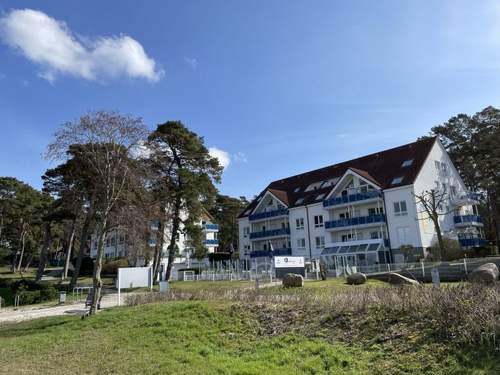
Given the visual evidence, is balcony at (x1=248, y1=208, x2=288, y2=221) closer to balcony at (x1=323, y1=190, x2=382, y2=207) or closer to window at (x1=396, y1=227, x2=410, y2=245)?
balcony at (x1=323, y1=190, x2=382, y2=207)

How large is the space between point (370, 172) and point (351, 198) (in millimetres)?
4883

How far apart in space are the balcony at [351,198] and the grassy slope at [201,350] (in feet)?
107

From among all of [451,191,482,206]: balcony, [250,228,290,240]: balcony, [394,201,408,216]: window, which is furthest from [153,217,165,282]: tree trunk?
[451,191,482,206]: balcony

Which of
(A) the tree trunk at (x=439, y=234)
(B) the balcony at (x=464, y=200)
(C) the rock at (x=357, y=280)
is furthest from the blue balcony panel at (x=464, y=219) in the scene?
(C) the rock at (x=357, y=280)

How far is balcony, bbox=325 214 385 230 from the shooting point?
136 feet

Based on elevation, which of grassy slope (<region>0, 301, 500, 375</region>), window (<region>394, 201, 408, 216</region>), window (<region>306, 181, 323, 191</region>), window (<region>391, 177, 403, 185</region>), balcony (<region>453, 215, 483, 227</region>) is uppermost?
window (<region>306, 181, 323, 191</region>)

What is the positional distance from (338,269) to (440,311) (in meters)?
26.4

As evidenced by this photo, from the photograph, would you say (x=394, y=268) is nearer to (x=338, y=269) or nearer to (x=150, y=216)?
(x=338, y=269)

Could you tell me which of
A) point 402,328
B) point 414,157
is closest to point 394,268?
point 414,157

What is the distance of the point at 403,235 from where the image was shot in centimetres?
3978

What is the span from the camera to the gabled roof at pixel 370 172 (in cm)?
4253

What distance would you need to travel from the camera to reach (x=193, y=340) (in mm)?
10031

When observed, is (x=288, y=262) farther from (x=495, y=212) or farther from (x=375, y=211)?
(x=495, y=212)

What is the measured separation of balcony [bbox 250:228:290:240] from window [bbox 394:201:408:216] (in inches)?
601
